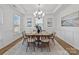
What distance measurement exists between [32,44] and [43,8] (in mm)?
896

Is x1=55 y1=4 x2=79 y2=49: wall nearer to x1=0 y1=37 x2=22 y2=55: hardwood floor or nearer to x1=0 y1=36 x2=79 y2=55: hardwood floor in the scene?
x1=0 y1=36 x2=79 y2=55: hardwood floor

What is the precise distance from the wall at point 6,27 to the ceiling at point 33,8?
0.14 meters

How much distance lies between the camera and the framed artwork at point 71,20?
2754 millimetres

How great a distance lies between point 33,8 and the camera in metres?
2.72

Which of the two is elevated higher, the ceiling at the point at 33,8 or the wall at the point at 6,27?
the ceiling at the point at 33,8

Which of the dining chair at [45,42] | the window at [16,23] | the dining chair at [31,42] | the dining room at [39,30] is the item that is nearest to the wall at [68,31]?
the dining room at [39,30]

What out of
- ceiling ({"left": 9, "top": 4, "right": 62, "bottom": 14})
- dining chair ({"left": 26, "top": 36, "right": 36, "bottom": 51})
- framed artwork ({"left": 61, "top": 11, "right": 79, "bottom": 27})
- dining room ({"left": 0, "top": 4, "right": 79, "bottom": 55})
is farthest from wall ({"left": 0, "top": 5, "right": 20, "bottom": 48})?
framed artwork ({"left": 61, "top": 11, "right": 79, "bottom": 27})

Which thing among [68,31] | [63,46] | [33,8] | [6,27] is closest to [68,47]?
[63,46]

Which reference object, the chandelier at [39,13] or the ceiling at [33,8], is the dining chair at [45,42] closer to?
the chandelier at [39,13]

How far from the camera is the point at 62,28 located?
289 centimetres

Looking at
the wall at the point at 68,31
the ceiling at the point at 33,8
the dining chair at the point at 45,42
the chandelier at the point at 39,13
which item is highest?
the ceiling at the point at 33,8

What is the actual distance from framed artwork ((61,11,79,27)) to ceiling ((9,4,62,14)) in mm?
322

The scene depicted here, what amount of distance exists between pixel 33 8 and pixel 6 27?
30.7 inches
